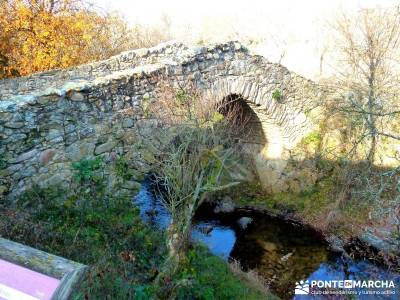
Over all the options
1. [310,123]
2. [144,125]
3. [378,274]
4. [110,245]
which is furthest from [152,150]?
[310,123]

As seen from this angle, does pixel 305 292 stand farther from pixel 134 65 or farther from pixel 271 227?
pixel 134 65

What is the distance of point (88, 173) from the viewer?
6.33m

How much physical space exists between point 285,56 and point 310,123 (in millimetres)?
5653

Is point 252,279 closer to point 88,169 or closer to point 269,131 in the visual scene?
point 88,169

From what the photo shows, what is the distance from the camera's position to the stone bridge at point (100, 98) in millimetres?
5555

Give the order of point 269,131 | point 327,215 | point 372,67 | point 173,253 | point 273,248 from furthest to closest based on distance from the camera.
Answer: point 269,131
point 327,215
point 372,67
point 273,248
point 173,253

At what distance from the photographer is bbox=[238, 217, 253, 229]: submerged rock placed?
946cm

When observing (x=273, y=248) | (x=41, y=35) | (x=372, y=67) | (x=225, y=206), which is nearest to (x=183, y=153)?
(x=273, y=248)

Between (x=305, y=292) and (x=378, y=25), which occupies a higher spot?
(x=378, y=25)

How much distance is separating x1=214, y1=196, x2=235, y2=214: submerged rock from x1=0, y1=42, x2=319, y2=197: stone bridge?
2.47 m

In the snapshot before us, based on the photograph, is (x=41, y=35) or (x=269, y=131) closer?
(x=41, y=35)

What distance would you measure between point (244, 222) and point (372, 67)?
4.75 m

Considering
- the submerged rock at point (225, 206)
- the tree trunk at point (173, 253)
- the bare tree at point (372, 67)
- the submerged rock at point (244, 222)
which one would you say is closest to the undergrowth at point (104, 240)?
the tree trunk at point (173, 253)

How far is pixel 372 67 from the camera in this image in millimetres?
8961
